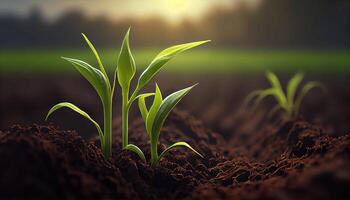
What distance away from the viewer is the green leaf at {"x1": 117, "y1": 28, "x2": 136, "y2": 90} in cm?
255

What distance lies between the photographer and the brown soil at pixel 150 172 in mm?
1970

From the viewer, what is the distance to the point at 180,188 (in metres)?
2.65

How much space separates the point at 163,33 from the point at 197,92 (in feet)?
21.1

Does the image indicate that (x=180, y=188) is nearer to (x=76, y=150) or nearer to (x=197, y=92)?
(x=76, y=150)

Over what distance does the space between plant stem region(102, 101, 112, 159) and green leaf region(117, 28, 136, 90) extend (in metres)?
0.17

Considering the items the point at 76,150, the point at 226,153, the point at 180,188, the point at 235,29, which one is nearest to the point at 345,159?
the point at 180,188

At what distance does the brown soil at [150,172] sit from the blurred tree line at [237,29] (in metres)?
10.6

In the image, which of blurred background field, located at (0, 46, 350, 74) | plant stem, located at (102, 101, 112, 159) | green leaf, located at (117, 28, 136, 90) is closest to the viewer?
green leaf, located at (117, 28, 136, 90)

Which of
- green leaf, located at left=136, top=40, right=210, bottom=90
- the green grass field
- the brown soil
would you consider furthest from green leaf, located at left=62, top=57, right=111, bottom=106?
the green grass field

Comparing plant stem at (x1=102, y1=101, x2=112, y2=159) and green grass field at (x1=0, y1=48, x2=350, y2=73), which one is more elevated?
plant stem at (x1=102, y1=101, x2=112, y2=159)

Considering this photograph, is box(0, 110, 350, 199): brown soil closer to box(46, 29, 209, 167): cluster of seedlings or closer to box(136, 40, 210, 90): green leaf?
box(46, 29, 209, 167): cluster of seedlings

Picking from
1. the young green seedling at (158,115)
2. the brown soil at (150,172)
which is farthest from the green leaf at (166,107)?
the brown soil at (150,172)

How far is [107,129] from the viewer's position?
2.74 meters

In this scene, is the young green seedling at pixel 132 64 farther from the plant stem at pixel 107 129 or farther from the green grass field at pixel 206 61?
the green grass field at pixel 206 61
